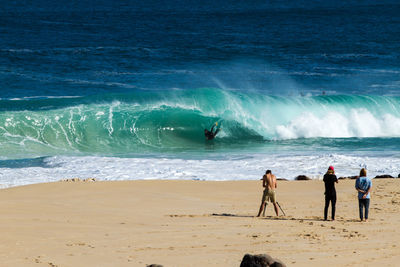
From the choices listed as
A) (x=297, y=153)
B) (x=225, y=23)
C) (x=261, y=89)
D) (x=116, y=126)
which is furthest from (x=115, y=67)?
(x=225, y=23)

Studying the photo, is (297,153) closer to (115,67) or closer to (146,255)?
(146,255)

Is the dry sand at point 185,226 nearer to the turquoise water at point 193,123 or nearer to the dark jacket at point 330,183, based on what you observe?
the dark jacket at point 330,183

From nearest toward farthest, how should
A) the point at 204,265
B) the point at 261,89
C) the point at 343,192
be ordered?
1. the point at 204,265
2. the point at 343,192
3. the point at 261,89

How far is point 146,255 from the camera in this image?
10.1 m

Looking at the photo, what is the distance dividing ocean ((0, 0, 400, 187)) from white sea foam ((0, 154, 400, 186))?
0.16ft

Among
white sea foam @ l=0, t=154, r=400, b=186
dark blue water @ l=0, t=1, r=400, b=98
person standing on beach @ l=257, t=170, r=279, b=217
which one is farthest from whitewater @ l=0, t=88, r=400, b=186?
person standing on beach @ l=257, t=170, r=279, b=217

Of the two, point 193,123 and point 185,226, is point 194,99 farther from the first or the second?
point 185,226

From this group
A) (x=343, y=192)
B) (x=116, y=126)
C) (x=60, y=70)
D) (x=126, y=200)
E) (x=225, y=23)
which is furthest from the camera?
(x=225, y=23)

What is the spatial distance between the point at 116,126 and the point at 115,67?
12986 millimetres

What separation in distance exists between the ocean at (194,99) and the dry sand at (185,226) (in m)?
2.35

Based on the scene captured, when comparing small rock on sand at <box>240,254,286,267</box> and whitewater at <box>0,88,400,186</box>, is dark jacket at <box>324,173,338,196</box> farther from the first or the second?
small rock on sand at <box>240,254,286,267</box>

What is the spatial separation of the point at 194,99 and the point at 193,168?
12279mm

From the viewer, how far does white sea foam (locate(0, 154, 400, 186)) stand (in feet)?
60.7

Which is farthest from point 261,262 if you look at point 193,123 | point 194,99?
point 194,99
